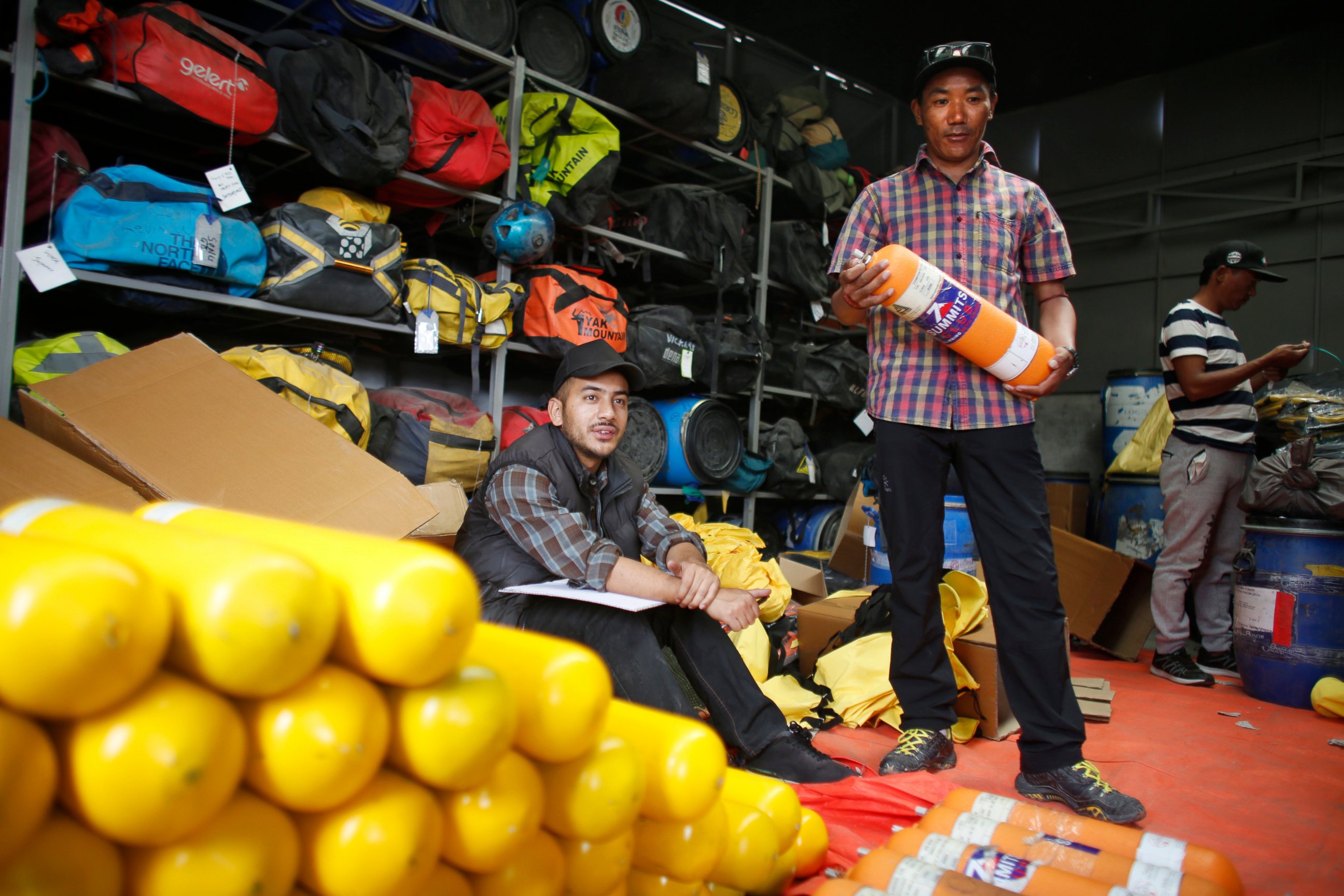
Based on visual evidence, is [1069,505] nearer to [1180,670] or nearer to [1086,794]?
[1180,670]

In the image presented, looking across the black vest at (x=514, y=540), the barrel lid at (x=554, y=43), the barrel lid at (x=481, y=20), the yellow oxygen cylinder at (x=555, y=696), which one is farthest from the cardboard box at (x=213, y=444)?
the barrel lid at (x=554, y=43)

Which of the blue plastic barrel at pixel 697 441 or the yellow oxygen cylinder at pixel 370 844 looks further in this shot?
the blue plastic barrel at pixel 697 441

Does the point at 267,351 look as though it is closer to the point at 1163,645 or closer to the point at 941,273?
the point at 941,273

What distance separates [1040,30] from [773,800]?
5.79 meters

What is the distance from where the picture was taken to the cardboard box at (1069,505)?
456 centimetres

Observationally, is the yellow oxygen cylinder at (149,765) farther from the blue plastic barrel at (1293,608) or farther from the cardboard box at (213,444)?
the blue plastic barrel at (1293,608)

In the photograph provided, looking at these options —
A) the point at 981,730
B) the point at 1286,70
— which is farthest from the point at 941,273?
the point at 1286,70

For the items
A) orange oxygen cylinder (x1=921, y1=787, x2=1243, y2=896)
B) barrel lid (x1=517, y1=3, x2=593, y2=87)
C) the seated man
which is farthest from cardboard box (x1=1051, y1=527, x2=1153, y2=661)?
barrel lid (x1=517, y1=3, x2=593, y2=87)

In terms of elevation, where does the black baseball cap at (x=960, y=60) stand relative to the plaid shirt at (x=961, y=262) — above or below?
above

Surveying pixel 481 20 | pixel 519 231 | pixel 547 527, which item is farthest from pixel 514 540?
pixel 481 20

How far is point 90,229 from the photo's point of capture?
2.32m

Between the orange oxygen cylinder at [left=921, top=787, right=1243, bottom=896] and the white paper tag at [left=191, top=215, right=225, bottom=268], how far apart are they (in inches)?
104

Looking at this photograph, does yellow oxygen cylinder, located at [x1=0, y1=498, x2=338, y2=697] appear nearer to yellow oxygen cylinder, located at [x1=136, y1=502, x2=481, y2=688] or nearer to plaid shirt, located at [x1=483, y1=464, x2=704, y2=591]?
yellow oxygen cylinder, located at [x1=136, y1=502, x2=481, y2=688]

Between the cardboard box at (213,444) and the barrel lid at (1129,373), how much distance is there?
4419 mm
